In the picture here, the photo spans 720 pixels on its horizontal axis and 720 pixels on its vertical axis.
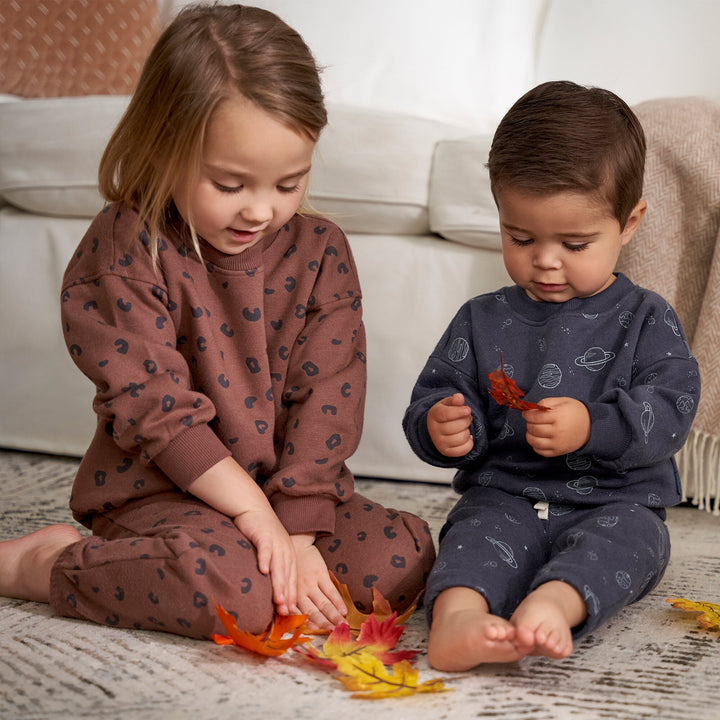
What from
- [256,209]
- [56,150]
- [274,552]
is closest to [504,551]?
[274,552]

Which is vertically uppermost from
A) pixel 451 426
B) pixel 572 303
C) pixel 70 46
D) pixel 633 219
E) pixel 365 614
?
pixel 70 46

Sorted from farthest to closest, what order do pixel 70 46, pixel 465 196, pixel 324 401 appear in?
pixel 70 46, pixel 465 196, pixel 324 401

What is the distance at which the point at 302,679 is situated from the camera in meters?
0.87

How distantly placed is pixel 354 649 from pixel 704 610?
0.39m

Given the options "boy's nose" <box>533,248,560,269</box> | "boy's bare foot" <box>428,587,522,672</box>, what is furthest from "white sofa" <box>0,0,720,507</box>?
"boy's bare foot" <box>428,587,522,672</box>

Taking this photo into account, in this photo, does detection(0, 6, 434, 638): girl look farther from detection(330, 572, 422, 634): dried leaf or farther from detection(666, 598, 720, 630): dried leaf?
detection(666, 598, 720, 630): dried leaf

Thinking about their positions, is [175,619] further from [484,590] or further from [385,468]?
[385,468]

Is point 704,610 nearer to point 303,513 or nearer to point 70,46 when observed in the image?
point 303,513

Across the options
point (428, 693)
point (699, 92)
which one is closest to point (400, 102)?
point (699, 92)

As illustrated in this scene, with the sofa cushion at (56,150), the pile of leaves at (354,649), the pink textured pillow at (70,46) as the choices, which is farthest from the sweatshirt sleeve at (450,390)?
the pink textured pillow at (70,46)

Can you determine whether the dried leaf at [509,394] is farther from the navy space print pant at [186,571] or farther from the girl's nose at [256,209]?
the girl's nose at [256,209]

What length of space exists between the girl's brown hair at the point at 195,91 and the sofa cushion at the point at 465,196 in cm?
47

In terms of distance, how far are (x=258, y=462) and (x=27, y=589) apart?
0.29m

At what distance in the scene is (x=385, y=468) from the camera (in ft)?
5.32
